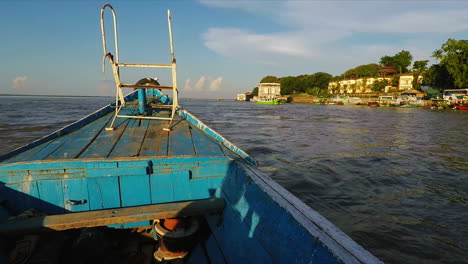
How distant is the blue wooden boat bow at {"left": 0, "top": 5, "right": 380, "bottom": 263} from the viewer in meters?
2.03

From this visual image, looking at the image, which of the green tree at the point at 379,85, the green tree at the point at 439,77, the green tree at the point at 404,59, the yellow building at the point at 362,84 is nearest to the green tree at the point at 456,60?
the green tree at the point at 439,77

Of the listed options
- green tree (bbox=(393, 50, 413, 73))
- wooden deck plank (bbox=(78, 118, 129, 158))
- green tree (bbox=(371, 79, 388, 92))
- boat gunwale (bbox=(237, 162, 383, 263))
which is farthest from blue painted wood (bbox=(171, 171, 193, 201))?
green tree (bbox=(393, 50, 413, 73))

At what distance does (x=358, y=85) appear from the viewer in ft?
275

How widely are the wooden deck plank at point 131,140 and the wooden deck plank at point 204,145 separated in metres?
0.85

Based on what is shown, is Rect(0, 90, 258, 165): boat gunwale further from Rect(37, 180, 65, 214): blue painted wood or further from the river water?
the river water

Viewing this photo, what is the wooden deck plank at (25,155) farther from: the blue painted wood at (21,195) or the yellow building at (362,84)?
the yellow building at (362,84)

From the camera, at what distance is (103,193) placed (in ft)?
9.21

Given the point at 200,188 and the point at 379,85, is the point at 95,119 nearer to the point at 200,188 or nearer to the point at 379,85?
the point at 200,188

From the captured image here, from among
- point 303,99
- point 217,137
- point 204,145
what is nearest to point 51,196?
point 204,145

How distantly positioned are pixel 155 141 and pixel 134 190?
939 millimetres

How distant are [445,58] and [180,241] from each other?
69.6 m

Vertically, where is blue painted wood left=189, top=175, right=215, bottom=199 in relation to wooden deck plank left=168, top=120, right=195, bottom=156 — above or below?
below

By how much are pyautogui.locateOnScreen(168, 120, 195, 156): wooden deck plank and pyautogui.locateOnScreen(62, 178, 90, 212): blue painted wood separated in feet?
3.57

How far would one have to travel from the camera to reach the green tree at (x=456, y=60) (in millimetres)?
46438
